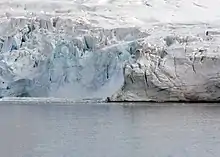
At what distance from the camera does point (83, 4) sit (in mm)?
21812

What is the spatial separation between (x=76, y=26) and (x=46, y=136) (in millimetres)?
8352

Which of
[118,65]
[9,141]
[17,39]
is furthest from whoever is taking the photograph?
[17,39]

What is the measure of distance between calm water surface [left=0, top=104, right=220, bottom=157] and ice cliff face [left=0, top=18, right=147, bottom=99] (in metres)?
0.90

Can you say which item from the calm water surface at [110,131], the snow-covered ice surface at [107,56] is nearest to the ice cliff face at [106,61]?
the snow-covered ice surface at [107,56]

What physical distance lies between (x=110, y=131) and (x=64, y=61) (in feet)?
19.9

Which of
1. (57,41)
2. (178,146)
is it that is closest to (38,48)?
(57,41)

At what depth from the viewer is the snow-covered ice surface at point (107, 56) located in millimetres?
14930

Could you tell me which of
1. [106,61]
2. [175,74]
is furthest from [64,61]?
[175,74]

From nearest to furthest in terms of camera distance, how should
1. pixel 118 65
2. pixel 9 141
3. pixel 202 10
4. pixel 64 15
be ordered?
pixel 9 141 < pixel 118 65 < pixel 64 15 < pixel 202 10

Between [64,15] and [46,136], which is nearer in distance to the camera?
[46,136]

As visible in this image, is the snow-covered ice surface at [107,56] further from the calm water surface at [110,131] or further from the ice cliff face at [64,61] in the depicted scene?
the calm water surface at [110,131]

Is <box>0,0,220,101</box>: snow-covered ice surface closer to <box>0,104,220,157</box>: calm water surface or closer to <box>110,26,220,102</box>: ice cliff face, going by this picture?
<box>110,26,220,102</box>: ice cliff face

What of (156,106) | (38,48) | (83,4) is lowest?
(156,106)

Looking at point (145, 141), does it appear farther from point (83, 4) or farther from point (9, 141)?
point (83, 4)
